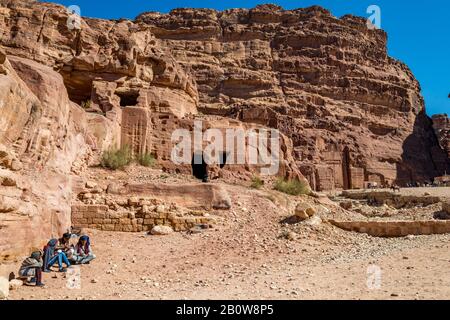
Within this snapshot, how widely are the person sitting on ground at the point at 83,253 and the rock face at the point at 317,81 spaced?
3357 cm

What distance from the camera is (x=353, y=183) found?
3884 centimetres

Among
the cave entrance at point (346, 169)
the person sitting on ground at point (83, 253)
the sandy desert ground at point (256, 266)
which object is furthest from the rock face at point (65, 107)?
the cave entrance at point (346, 169)

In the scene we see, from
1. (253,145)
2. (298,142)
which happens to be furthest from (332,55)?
(253,145)

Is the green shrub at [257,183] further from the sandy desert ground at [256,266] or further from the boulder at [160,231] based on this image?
the boulder at [160,231]

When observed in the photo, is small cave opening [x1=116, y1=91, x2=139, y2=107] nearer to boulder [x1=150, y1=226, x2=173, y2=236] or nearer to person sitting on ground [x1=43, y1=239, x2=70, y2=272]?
boulder [x1=150, y1=226, x2=173, y2=236]

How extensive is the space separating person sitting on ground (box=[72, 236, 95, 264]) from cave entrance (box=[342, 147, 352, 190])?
3404cm

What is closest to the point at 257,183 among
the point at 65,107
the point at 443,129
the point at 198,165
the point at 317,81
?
the point at 198,165

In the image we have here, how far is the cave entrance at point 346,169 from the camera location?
3900 centimetres

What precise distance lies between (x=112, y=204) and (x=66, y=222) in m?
1.57

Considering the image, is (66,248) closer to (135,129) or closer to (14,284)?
(14,284)

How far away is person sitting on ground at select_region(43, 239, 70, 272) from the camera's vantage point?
7.11 metres

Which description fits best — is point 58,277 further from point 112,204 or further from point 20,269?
point 112,204

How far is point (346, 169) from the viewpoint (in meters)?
39.8
